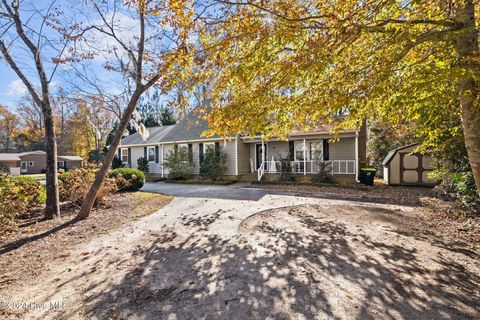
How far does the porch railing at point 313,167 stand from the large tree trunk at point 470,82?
9.96m

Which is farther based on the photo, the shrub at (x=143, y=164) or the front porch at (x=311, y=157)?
the shrub at (x=143, y=164)

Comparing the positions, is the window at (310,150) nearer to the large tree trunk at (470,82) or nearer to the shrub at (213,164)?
the shrub at (213,164)

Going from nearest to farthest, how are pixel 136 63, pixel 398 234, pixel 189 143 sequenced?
pixel 398 234 → pixel 136 63 → pixel 189 143

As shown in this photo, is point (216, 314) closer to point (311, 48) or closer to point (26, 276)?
point (26, 276)

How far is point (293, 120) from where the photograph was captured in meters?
5.89

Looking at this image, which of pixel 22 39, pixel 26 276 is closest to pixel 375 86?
pixel 26 276

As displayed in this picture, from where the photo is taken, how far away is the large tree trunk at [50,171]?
6598 millimetres

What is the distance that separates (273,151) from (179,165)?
6.94 meters

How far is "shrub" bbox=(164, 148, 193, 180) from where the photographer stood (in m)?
17.0

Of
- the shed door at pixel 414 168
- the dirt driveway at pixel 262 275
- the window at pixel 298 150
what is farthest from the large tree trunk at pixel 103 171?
the shed door at pixel 414 168

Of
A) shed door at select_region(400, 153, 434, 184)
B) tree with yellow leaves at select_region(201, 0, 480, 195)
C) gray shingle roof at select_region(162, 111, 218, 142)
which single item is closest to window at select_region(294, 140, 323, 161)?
shed door at select_region(400, 153, 434, 184)

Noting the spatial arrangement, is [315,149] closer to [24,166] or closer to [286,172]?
[286,172]

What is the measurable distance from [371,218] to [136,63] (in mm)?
8305

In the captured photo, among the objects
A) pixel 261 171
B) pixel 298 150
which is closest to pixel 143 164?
pixel 261 171
